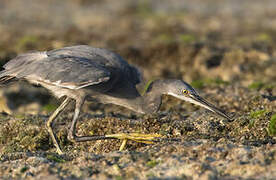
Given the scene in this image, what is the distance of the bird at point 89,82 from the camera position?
7.31 metres

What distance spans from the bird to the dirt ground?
0.45 metres

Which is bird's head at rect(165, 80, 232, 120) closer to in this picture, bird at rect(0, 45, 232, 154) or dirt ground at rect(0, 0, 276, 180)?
bird at rect(0, 45, 232, 154)

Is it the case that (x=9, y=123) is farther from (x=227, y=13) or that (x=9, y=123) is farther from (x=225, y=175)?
(x=227, y=13)

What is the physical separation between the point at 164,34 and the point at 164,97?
9058 mm

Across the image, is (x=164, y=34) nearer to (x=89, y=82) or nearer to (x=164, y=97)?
(x=164, y=97)

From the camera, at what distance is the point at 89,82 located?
7238 mm

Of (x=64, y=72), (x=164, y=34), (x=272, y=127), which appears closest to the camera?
(x=272, y=127)

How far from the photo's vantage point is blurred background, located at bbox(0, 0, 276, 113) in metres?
14.5

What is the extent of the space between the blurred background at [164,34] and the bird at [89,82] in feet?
5.65

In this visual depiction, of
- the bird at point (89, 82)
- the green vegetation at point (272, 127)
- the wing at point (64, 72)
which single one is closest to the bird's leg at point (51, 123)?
the bird at point (89, 82)

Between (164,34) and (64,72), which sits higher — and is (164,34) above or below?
below

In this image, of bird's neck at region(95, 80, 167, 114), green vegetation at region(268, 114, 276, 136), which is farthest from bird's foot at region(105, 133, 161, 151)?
green vegetation at region(268, 114, 276, 136)

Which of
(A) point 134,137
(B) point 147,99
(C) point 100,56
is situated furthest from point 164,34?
(A) point 134,137

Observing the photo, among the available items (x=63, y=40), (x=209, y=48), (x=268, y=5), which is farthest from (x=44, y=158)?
(x=268, y=5)
